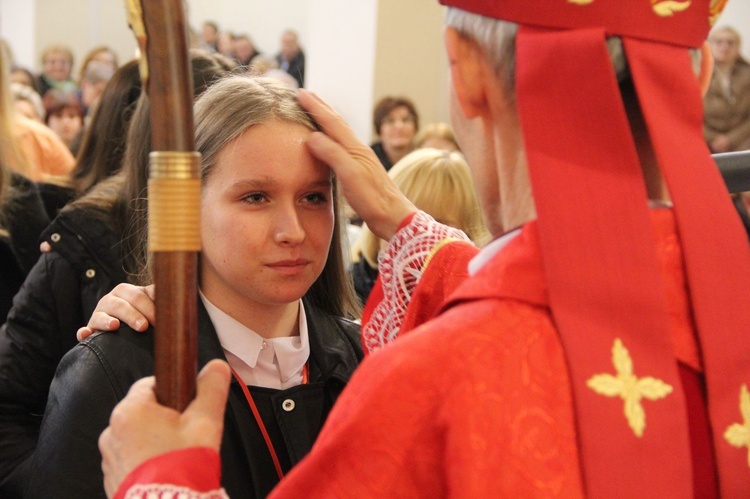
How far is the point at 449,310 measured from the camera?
109 centimetres

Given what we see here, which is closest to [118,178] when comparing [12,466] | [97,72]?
[12,466]

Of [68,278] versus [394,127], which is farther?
[394,127]

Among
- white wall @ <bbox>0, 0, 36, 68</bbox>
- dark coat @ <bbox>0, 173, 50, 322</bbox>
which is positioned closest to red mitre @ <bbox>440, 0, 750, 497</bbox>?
dark coat @ <bbox>0, 173, 50, 322</bbox>

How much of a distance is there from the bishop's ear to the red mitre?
0.05 meters

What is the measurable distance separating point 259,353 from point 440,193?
1.82 m

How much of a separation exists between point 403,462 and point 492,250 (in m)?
0.29

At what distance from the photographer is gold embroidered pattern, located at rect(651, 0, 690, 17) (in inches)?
44.1

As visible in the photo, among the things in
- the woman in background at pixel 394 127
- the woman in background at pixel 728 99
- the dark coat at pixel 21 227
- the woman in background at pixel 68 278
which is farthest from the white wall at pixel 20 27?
the woman in background at pixel 68 278

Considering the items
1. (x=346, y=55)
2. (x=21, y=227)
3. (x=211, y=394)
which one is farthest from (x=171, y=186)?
(x=346, y=55)

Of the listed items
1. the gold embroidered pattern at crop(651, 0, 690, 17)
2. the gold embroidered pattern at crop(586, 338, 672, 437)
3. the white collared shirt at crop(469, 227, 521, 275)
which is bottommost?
the gold embroidered pattern at crop(586, 338, 672, 437)

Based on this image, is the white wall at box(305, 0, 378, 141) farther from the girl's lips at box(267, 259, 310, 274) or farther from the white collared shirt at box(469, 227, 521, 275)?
the white collared shirt at box(469, 227, 521, 275)

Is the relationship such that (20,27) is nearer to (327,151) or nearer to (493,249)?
(327,151)

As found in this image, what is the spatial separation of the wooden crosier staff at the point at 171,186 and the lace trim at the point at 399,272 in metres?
0.59

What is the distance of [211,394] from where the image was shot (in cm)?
119
